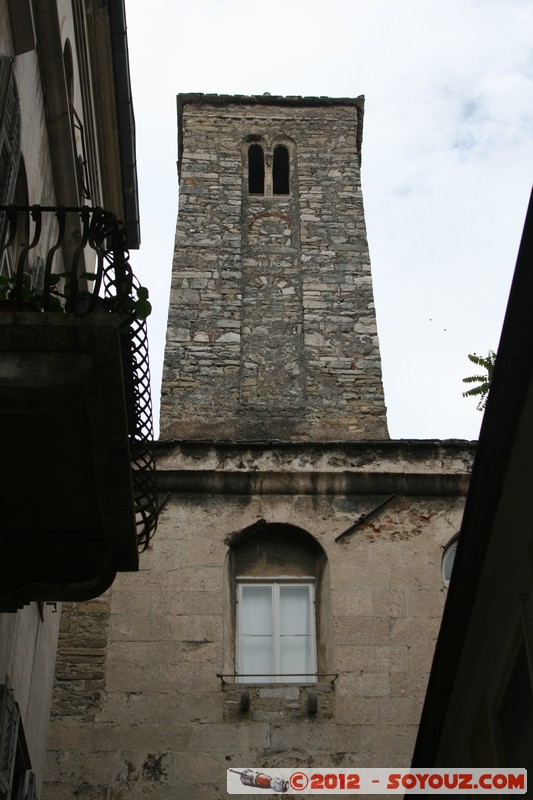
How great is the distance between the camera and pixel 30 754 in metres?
8.91

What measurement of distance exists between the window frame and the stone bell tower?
105 inches

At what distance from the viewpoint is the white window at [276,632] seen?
11.0m

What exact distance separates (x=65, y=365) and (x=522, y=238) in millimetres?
2059

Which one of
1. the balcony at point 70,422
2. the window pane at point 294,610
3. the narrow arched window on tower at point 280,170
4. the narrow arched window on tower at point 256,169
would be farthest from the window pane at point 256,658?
the narrow arched window on tower at point 280,170

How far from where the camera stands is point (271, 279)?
16.2 meters

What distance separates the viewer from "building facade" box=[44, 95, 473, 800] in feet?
33.9

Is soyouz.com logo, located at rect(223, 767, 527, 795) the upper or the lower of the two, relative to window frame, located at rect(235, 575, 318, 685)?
lower

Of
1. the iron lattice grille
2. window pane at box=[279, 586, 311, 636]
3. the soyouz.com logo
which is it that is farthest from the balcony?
window pane at box=[279, 586, 311, 636]

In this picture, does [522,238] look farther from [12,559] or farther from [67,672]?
[67,672]

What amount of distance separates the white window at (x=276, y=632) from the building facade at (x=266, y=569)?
14 millimetres

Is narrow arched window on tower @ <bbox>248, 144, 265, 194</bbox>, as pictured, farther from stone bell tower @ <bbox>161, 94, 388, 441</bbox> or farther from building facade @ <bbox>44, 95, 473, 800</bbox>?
building facade @ <bbox>44, 95, 473, 800</bbox>

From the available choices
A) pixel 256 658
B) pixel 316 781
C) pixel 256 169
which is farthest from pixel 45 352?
pixel 256 169

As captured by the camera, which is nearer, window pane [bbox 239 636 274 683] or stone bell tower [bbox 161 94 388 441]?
window pane [bbox 239 636 274 683]

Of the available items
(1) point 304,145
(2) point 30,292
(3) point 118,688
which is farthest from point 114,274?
(1) point 304,145
